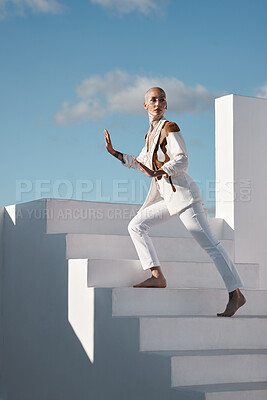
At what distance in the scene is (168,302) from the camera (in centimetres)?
515

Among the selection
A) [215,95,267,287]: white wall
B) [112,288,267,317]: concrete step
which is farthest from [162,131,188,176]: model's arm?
[215,95,267,287]: white wall

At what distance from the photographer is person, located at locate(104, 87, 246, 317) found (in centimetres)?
486

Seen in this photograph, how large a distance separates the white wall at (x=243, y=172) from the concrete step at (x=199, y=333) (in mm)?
1812

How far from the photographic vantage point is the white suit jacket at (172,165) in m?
4.86

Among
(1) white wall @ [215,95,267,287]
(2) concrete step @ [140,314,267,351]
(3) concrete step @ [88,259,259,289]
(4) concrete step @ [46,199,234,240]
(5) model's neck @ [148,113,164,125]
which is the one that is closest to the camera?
(2) concrete step @ [140,314,267,351]

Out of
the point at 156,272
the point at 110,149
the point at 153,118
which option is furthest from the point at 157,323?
the point at 153,118

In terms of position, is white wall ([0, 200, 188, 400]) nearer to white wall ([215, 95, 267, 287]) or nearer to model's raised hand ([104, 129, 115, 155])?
model's raised hand ([104, 129, 115, 155])

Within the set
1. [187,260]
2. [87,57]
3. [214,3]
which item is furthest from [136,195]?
[214,3]

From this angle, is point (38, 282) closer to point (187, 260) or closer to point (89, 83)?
point (187, 260)

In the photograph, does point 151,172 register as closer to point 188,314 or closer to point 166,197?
point 166,197

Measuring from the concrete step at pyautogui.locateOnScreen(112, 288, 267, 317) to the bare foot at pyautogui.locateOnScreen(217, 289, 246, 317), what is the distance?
291 millimetres

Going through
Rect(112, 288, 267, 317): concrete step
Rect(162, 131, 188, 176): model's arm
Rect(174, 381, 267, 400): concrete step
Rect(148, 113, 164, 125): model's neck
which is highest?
Rect(148, 113, 164, 125): model's neck

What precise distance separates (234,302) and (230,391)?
0.84 meters

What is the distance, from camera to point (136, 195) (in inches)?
281
